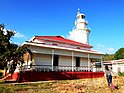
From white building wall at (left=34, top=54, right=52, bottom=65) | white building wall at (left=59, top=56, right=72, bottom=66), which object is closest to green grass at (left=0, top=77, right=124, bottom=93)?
white building wall at (left=34, top=54, right=52, bottom=65)

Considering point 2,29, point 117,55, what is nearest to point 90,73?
point 2,29

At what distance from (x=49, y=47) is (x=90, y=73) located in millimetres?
7230

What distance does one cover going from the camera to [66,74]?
22578 millimetres

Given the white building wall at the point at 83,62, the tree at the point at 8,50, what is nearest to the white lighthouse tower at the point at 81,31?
the white building wall at the point at 83,62

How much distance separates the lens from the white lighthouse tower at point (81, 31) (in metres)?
36.8

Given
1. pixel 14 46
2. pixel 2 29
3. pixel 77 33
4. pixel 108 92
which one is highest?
pixel 77 33

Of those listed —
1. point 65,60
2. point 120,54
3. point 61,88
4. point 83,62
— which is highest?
point 120,54

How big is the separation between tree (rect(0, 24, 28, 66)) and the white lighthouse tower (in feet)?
65.9

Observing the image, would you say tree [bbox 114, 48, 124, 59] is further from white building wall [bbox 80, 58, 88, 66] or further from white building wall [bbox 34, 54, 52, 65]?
white building wall [bbox 34, 54, 52, 65]

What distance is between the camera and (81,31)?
37.8 metres

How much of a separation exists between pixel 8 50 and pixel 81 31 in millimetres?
22576

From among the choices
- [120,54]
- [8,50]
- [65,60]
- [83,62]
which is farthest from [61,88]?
[120,54]

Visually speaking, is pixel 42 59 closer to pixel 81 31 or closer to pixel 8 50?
pixel 8 50

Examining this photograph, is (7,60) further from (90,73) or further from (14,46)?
(90,73)
